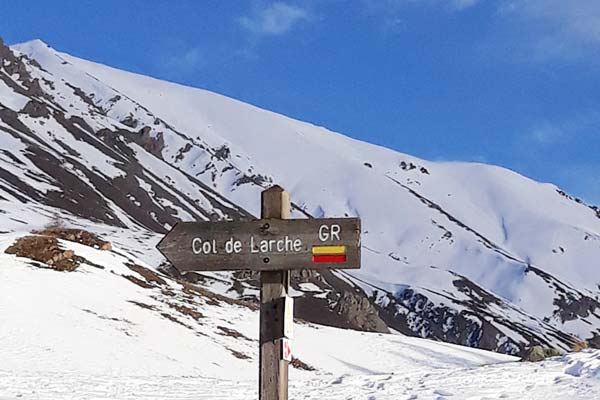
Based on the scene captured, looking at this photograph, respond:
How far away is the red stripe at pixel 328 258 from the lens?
6699mm

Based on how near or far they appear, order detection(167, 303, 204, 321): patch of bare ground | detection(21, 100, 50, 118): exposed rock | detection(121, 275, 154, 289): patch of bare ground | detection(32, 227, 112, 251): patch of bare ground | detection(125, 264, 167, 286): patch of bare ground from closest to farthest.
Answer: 1. detection(167, 303, 204, 321): patch of bare ground
2. detection(121, 275, 154, 289): patch of bare ground
3. detection(125, 264, 167, 286): patch of bare ground
4. detection(32, 227, 112, 251): patch of bare ground
5. detection(21, 100, 50, 118): exposed rock

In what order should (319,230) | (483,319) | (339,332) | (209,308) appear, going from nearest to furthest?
1. (319,230)
2. (209,308)
3. (339,332)
4. (483,319)

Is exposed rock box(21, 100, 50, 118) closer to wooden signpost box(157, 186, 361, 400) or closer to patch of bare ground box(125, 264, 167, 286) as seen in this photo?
patch of bare ground box(125, 264, 167, 286)

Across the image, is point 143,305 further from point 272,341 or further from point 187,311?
point 272,341

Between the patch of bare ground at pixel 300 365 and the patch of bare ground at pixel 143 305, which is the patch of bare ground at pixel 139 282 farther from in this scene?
the patch of bare ground at pixel 300 365

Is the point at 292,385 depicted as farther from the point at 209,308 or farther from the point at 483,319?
the point at 483,319

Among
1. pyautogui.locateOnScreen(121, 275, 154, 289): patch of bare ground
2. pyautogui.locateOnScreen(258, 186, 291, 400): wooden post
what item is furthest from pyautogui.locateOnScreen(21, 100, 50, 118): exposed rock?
pyautogui.locateOnScreen(258, 186, 291, 400): wooden post

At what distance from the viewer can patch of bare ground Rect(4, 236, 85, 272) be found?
33750 millimetres

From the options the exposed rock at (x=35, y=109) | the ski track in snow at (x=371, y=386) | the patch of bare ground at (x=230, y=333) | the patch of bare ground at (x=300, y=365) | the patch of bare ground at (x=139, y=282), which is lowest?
the ski track in snow at (x=371, y=386)

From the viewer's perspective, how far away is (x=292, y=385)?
48.5 feet

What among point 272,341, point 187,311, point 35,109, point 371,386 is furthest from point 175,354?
point 35,109

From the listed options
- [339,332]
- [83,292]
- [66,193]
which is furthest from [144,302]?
[66,193]

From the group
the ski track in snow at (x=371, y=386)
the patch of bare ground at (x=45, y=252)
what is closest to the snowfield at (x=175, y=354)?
the ski track in snow at (x=371, y=386)

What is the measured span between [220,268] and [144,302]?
27089 mm
